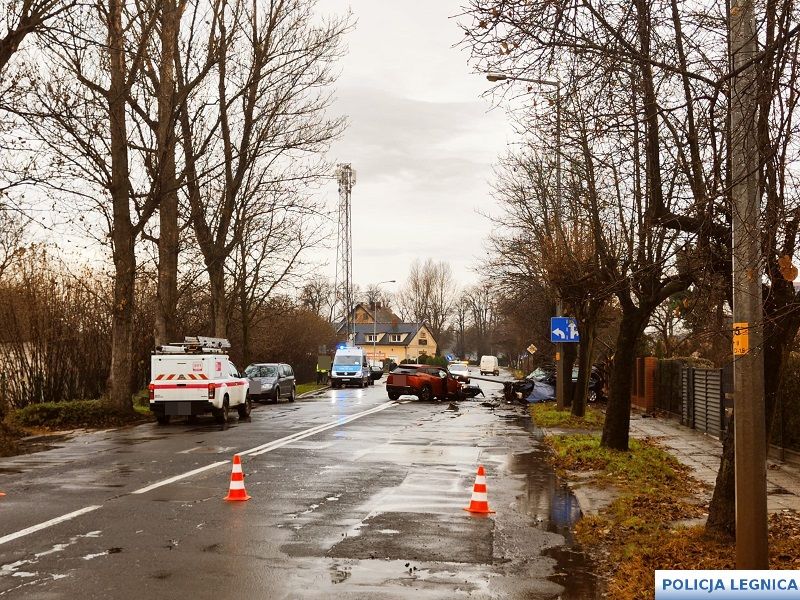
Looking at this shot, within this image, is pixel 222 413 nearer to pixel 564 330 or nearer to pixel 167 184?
pixel 167 184

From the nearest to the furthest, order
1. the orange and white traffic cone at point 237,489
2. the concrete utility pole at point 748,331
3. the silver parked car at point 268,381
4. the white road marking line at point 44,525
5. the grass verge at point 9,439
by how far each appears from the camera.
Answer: the concrete utility pole at point 748,331 → the white road marking line at point 44,525 → the orange and white traffic cone at point 237,489 → the grass verge at point 9,439 → the silver parked car at point 268,381

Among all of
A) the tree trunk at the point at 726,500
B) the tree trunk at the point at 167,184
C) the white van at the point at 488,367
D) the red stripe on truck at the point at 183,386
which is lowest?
the white van at the point at 488,367

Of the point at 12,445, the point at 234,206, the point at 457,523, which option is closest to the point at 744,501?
the point at 457,523

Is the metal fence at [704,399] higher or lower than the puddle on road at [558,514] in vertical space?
higher

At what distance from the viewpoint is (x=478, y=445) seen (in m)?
19.6

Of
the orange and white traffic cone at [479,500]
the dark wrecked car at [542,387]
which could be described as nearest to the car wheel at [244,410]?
the dark wrecked car at [542,387]

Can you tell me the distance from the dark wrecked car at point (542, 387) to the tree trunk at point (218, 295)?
12.5 meters

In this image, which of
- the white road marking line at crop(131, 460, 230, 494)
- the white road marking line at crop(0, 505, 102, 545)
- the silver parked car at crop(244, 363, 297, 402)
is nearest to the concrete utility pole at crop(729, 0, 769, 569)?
the white road marking line at crop(0, 505, 102, 545)

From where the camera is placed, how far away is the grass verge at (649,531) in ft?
24.8

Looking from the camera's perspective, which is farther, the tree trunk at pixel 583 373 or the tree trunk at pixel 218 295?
the tree trunk at pixel 218 295

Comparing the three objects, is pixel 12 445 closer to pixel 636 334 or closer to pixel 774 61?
pixel 636 334

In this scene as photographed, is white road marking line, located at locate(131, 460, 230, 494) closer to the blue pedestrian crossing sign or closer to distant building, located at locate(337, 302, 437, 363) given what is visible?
the blue pedestrian crossing sign

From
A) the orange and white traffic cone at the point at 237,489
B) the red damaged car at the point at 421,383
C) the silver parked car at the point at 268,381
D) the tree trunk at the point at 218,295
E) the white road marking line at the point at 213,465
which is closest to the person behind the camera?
the white road marking line at the point at 213,465

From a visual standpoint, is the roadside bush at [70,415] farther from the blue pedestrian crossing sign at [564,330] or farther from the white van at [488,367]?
the white van at [488,367]
